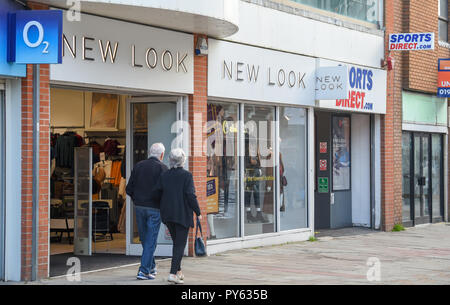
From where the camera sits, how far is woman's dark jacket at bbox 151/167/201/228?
9406 millimetres

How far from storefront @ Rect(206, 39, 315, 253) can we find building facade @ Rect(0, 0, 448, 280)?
0.10ft

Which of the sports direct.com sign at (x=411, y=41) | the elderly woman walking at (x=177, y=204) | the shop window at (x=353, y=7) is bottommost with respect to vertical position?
the elderly woman walking at (x=177, y=204)

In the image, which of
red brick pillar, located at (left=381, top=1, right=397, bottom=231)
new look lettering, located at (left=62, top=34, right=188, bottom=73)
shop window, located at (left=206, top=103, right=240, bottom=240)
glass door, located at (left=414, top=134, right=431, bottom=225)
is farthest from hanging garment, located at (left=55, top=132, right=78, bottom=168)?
glass door, located at (left=414, top=134, right=431, bottom=225)

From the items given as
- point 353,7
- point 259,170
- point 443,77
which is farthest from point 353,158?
point 259,170

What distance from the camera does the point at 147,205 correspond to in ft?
32.1

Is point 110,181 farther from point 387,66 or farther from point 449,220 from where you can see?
point 449,220

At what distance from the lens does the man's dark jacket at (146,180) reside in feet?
32.0

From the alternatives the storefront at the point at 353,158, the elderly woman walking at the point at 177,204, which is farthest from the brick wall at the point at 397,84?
the elderly woman walking at the point at 177,204

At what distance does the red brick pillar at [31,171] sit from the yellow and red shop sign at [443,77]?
12.7 metres

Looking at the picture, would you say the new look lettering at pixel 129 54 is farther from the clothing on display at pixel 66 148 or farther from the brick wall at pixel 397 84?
the brick wall at pixel 397 84

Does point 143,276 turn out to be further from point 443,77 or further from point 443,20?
point 443,20

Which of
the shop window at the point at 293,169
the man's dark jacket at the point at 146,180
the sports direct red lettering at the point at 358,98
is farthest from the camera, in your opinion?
the sports direct red lettering at the point at 358,98

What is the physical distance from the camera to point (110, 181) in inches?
619
